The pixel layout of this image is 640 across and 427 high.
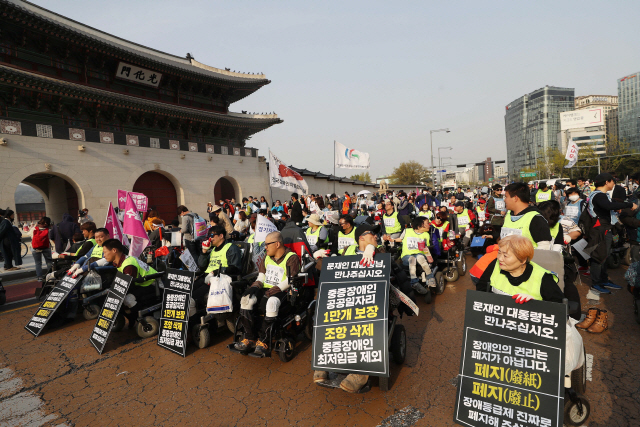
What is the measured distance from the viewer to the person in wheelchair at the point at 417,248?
6484 mm

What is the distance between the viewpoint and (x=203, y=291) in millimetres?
5543

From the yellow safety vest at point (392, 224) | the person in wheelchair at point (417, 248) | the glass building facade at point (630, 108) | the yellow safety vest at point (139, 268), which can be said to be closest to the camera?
the yellow safety vest at point (139, 268)

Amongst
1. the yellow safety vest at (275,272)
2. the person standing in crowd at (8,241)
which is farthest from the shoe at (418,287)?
the person standing in crowd at (8,241)

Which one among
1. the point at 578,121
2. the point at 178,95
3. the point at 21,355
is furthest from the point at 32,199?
the point at 578,121

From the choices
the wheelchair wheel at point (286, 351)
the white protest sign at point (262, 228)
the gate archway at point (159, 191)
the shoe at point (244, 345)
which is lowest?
the wheelchair wheel at point (286, 351)

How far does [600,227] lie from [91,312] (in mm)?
9309

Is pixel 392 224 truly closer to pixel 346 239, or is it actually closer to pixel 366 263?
pixel 346 239

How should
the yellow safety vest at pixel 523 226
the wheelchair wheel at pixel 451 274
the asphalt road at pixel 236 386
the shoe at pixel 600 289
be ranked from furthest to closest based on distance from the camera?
the wheelchair wheel at pixel 451 274, the shoe at pixel 600 289, the yellow safety vest at pixel 523 226, the asphalt road at pixel 236 386

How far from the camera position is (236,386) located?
3973 mm

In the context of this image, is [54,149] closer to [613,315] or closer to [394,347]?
[394,347]

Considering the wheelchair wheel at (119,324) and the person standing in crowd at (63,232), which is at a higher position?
the person standing in crowd at (63,232)

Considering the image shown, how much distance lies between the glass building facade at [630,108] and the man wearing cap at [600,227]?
110421 mm

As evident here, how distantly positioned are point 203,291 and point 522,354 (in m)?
4.44

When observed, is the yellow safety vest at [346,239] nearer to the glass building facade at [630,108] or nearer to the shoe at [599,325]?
the shoe at [599,325]
